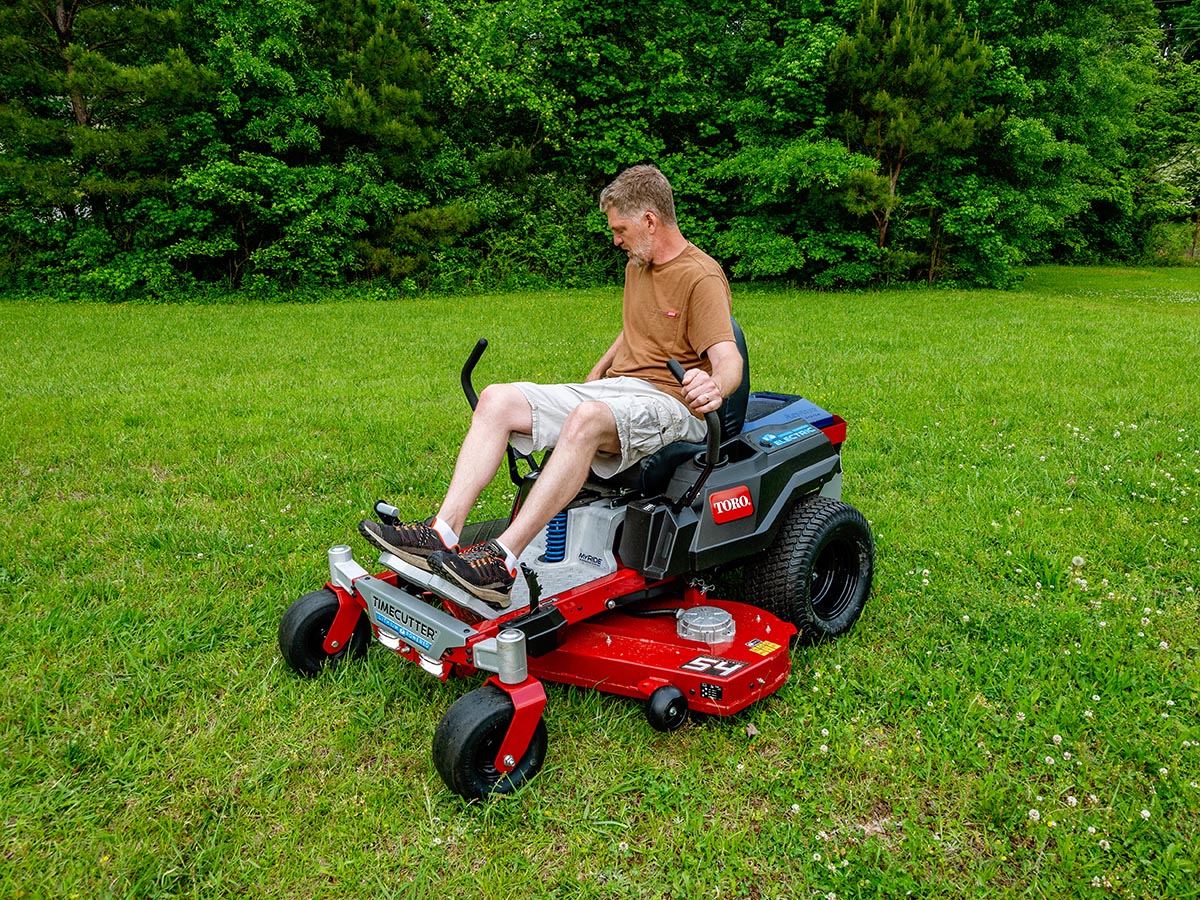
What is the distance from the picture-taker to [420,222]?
16.8m

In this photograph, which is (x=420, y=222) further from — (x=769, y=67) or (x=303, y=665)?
(x=303, y=665)

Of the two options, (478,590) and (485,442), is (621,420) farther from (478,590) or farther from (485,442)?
(478,590)

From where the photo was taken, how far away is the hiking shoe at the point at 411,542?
117 inches

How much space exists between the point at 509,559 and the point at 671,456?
2.74 feet

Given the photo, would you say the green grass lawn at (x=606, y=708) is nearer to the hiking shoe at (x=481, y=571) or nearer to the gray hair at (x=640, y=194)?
the hiking shoe at (x=481, y=571)

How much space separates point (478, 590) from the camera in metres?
2.89

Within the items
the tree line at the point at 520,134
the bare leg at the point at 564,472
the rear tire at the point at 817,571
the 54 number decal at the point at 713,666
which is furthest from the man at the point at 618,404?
the tree line at the point at 520,134

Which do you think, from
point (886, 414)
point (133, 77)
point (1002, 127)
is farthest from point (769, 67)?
point (886, 414)

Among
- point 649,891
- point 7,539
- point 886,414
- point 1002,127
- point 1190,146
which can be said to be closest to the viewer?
point 649,891

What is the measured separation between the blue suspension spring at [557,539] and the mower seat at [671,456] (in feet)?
0.79

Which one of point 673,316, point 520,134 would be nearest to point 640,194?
point 673,316

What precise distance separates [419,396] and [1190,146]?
2869 centimetres


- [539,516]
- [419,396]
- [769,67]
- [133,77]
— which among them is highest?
[769,67]

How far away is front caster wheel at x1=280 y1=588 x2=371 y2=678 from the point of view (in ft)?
10.6
